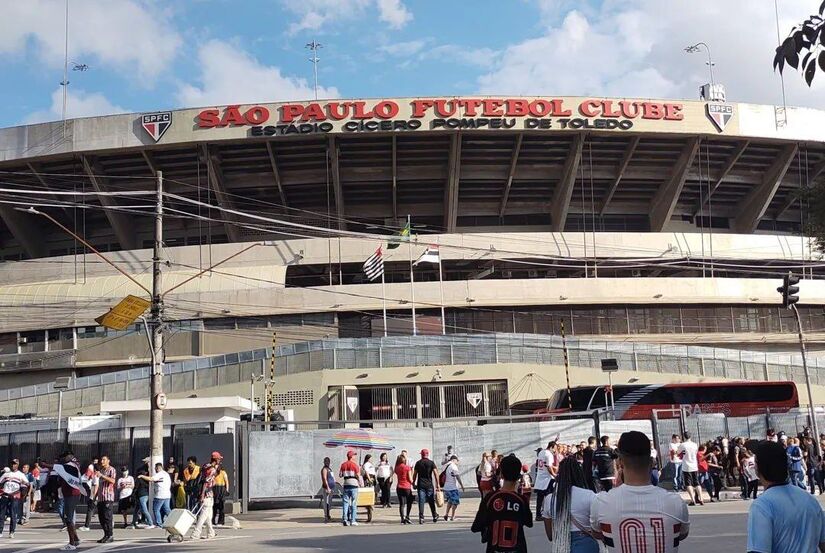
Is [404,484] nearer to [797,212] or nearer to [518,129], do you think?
[518,129]

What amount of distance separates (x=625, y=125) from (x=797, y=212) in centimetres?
1880

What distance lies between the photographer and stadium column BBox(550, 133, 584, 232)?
2035 inches

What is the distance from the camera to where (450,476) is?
67.2 feet

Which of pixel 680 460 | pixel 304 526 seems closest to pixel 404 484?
pixel 304 526

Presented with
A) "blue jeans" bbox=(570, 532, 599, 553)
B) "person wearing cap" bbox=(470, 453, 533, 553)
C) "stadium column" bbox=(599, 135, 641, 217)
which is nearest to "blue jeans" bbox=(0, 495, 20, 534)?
"person wearing cap" bbox=(470, 453, 533, 553)

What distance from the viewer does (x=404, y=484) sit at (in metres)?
20.4

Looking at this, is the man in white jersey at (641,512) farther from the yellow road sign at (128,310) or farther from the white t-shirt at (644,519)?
the yellow road sign at (128,310)

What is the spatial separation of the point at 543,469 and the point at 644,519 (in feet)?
45.0

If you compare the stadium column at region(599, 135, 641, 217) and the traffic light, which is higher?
the stadium column at region(599, 135, 641, 217)

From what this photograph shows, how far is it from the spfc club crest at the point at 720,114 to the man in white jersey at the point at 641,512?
49.5 meters

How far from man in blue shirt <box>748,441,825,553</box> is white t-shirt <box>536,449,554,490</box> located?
12.5m

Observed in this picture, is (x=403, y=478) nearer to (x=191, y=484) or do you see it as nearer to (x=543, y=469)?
(x=543, y=469)

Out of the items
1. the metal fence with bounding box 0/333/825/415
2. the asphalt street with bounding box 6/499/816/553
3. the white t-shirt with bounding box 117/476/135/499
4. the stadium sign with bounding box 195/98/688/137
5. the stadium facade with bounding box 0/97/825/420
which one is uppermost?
the stadium sign with bounding box 195/98/688/137

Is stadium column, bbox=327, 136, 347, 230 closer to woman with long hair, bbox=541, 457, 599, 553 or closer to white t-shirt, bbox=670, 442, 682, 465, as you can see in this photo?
white t-shirt, bbox=670, 442, 682, 465
